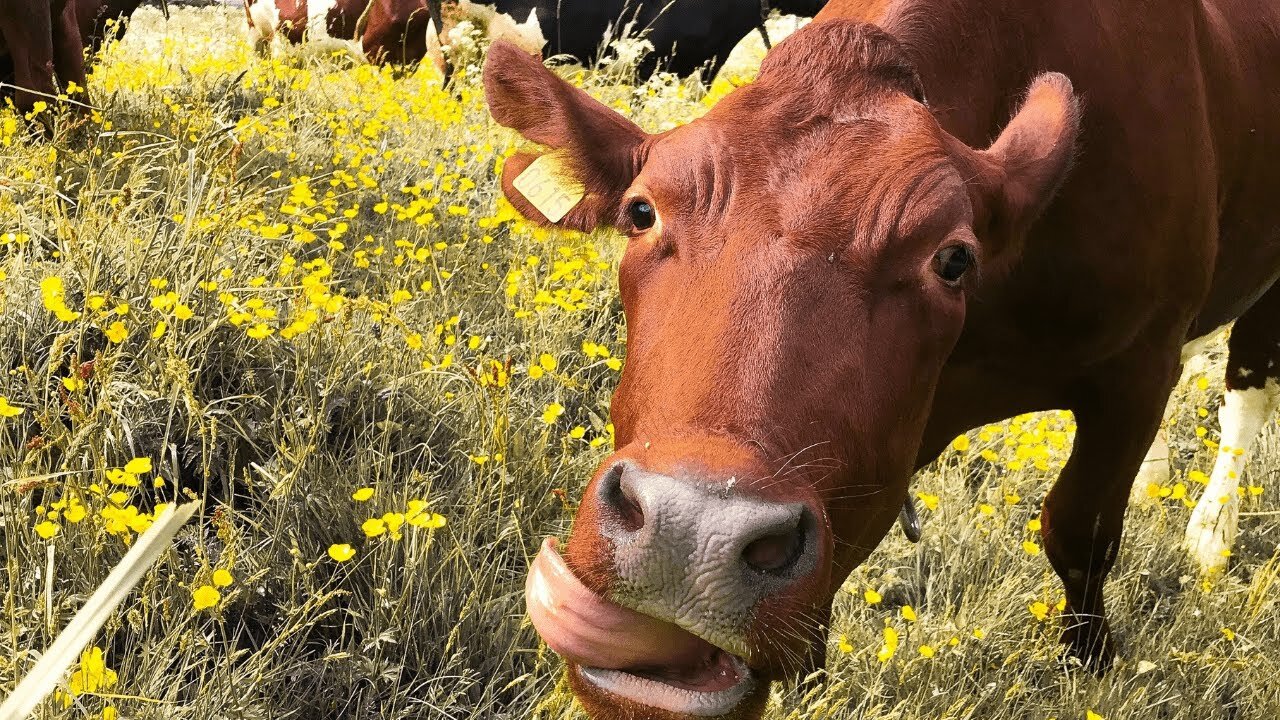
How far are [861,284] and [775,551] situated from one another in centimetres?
56

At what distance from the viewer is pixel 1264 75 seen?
3.66 m

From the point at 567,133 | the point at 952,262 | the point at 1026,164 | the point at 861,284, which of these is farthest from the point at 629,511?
the point at 1026,164

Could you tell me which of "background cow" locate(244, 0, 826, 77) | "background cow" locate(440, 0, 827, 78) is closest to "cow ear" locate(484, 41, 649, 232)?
"background cow" locate(244, 0, 826, 77)

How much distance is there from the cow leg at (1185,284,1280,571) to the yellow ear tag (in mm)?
2642

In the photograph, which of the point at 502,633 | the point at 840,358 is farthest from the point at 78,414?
the point at 840,358

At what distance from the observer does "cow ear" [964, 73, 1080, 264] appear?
7.84 feet

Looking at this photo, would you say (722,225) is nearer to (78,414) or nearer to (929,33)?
(929,33)

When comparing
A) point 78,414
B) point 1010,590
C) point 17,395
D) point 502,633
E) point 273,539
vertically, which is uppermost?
point 78,414

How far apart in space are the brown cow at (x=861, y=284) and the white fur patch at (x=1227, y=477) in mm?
795

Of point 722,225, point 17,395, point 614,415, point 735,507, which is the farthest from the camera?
point 17,395

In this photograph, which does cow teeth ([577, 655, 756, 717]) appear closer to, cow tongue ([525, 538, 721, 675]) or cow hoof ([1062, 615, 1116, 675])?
cow tongue ([525, 538, 721, 675])

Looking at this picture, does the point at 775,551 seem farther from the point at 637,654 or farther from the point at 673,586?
the point at 637,654

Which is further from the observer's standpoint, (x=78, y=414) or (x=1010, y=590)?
(x=1010, y=590)

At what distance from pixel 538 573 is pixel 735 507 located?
41 centimetres
